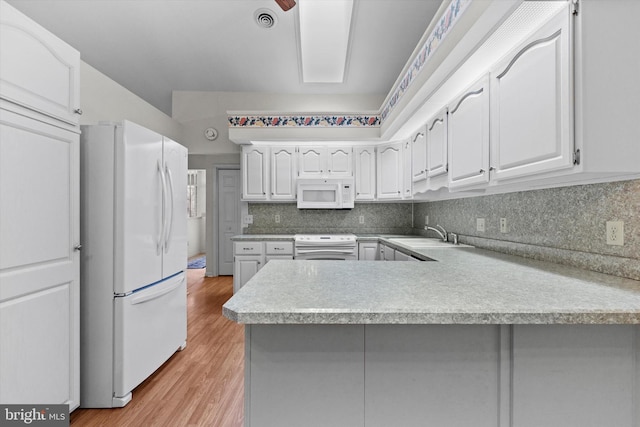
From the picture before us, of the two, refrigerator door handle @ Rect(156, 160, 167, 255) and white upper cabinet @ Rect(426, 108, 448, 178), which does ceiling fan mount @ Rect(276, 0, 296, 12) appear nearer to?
white upper cabinet @ Rect(426, 108, 448, 178)

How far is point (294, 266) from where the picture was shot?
5.07ft

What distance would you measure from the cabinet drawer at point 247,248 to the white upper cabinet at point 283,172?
0.74 m

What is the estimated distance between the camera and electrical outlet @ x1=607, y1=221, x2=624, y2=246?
1.31 m

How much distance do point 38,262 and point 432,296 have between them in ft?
6.02

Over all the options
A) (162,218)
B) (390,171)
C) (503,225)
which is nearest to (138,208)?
(162,218)

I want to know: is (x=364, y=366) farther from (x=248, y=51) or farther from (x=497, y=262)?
(x=248, y=51)

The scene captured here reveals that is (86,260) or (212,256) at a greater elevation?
(86,260)

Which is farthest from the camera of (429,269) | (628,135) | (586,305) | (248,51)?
(248,51)

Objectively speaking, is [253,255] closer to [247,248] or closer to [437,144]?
[247,248]

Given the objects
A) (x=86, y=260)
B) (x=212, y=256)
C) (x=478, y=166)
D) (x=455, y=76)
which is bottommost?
(x=212, y=256)

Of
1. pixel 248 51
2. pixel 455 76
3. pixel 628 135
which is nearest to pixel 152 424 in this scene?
pixel 628 135

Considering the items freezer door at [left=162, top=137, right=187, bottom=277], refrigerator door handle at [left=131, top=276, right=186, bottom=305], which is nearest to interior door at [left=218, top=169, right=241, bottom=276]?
freezer door at [left=162, top=137, right=187, bottom=277]

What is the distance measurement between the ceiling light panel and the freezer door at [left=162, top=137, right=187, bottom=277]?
6.68ft

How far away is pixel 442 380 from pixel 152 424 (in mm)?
1656
